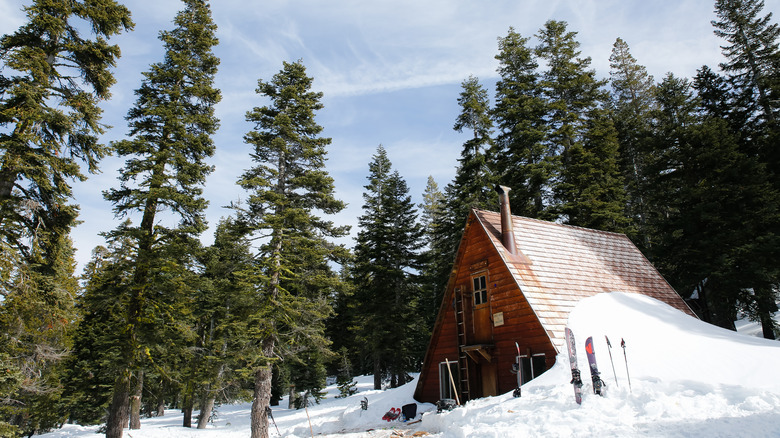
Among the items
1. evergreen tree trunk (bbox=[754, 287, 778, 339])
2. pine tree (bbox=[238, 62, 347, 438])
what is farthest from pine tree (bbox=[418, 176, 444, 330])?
evergreen tree trunk (bbox=[754, 287, 778, 339])

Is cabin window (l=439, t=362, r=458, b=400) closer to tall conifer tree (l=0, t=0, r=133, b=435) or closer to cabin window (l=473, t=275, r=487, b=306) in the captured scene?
cabin window (l=473, t=275, r=487, b=306)

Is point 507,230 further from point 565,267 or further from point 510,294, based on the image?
point 565,267

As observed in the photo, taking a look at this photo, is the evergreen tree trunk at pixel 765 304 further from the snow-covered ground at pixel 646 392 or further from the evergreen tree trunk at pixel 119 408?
the evergreen tree trunk at pixel 119 408

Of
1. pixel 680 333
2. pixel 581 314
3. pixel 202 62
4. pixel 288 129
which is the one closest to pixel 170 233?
pixel 288 129

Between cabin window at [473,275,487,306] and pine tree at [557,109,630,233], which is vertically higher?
pine tree at [557,109,630,233]

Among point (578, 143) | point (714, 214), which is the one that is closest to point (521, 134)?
point (578, 143)

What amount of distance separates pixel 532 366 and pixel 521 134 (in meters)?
17.7

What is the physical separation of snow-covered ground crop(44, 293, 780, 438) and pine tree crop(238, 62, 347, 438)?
5.99 m

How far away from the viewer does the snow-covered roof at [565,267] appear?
14.0m

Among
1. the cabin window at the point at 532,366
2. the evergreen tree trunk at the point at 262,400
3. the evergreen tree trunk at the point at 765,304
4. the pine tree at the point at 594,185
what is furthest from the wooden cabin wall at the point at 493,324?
the evergreen tree trunk at the point at 765,304

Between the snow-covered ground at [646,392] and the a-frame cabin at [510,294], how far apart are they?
Answer: 116 cm

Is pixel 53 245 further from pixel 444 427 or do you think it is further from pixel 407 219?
pixel 407 219

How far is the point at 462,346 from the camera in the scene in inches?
602

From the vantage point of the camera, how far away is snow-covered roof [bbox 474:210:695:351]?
45.8 feet
